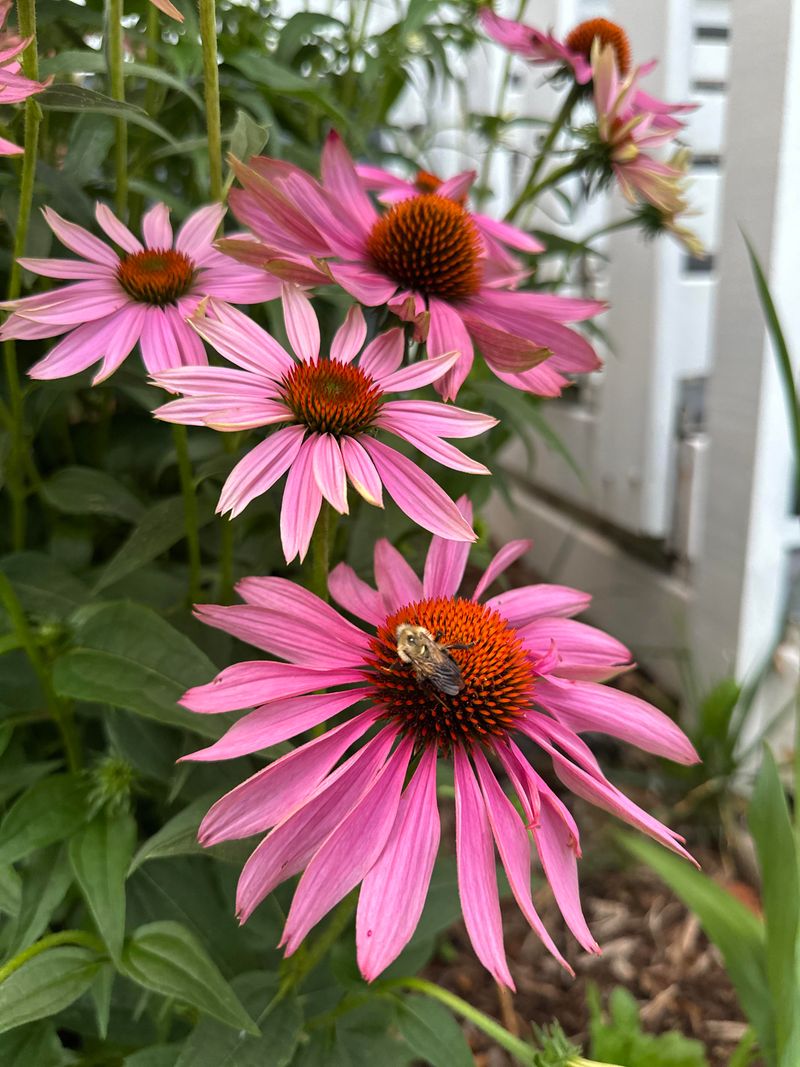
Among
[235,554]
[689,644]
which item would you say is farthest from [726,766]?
[235,554]

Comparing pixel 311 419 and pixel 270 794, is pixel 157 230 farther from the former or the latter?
pixel 270 794

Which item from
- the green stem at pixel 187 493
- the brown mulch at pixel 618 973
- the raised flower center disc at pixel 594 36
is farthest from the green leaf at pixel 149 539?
the brown mulch at pixel 618 973

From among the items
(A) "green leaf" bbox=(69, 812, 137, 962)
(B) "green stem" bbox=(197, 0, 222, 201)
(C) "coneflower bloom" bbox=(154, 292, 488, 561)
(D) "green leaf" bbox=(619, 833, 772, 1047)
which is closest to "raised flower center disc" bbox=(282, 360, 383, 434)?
(C) "coneflower bloom" bbox=(154, 292, 488, 561)

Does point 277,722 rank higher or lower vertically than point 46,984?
higher

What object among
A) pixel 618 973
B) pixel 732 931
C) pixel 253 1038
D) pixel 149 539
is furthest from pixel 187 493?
pixel 618 973

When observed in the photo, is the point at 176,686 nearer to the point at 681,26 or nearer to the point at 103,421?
the point at 103,421

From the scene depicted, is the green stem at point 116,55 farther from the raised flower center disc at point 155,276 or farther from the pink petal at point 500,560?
the pink petal at point 500,560

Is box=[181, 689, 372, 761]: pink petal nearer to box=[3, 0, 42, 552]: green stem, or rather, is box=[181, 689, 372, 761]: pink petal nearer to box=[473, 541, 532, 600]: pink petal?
box=[473, 541, 532, 600]: pink petal
